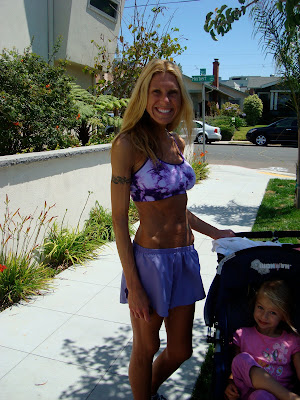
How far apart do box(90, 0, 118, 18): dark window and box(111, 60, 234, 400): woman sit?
1010 cm

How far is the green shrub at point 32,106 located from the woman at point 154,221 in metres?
3.57

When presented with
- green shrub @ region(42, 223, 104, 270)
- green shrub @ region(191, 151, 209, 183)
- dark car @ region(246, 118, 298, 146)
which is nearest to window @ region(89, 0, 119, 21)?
green shrub @ region(191, 151, 209, 183)

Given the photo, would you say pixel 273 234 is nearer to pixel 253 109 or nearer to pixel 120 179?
pixel 120 179

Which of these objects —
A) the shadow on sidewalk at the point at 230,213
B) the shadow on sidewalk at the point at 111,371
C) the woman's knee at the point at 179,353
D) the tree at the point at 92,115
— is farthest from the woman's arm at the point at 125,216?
the shadow on sidewalk at the point at 230,213

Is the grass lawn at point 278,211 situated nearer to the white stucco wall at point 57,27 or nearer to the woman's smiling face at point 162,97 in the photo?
the woman's smiling face at point 162,97

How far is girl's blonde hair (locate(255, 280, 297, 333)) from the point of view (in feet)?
7.47

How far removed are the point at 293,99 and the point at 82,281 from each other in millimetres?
5255

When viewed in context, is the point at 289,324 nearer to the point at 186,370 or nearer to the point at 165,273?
the point at 165,273

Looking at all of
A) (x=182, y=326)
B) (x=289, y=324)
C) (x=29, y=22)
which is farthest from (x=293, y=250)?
(x=29, y=22)

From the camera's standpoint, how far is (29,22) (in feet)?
30.6

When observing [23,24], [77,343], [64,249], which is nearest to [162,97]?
[77,343]

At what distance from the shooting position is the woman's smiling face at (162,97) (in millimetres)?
2121

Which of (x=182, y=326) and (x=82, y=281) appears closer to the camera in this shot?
(x=182, y=326)

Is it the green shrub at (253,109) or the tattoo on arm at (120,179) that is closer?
the tattoo on arm at (120,179)
